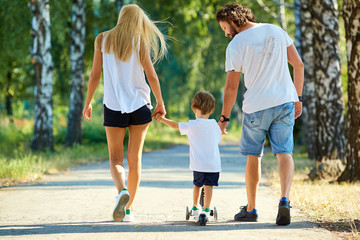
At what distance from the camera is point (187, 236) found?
4.90m

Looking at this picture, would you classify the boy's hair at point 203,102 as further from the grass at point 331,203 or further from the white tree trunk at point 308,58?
the white tree trunk at point 308,58

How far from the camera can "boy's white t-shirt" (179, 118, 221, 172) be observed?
18.6 ft

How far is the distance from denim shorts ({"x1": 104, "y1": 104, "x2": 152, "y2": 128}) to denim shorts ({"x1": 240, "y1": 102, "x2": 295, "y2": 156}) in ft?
3.41

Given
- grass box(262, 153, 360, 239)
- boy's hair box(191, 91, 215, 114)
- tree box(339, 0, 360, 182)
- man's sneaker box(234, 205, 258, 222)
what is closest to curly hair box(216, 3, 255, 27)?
boy's hair box(191, 91, 215, 114)

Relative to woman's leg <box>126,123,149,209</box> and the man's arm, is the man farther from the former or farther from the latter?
woman's leg <box>126,123,149,209</box>

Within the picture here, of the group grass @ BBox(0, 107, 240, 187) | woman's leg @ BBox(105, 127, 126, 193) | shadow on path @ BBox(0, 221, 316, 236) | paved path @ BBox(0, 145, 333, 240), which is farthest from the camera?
grass @ BBox(0, 107, 240, 187)

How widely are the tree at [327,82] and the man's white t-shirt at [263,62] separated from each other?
6849 millimetres

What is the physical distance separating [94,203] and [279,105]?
9.30 feet

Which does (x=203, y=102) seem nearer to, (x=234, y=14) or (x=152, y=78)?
(x=152, y=78)

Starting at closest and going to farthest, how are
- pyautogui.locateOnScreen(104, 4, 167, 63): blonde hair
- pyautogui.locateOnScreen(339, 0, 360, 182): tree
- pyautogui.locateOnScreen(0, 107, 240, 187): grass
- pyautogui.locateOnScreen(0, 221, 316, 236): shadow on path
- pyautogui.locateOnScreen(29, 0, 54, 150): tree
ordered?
pyautogui.locateOnScreen(0, 221, 316, 236): shadow on path, pyautogui.locateOnScreen(104, 4, 167, 63): blonde hair, pyautogui.locateOnScreen(339, 0, 360, 182): tree, pyautogui.locateOnScreen(0, 107, 240, 187): grass, pyautogui.locateOnScreen(29, 0, 54, 150): tree

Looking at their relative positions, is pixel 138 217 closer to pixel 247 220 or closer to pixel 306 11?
pixel 247 220

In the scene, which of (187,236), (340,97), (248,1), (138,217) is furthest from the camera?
(248,1)

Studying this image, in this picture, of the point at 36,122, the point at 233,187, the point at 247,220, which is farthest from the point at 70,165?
the point at 247,220

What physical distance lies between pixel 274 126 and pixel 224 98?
0.58m
